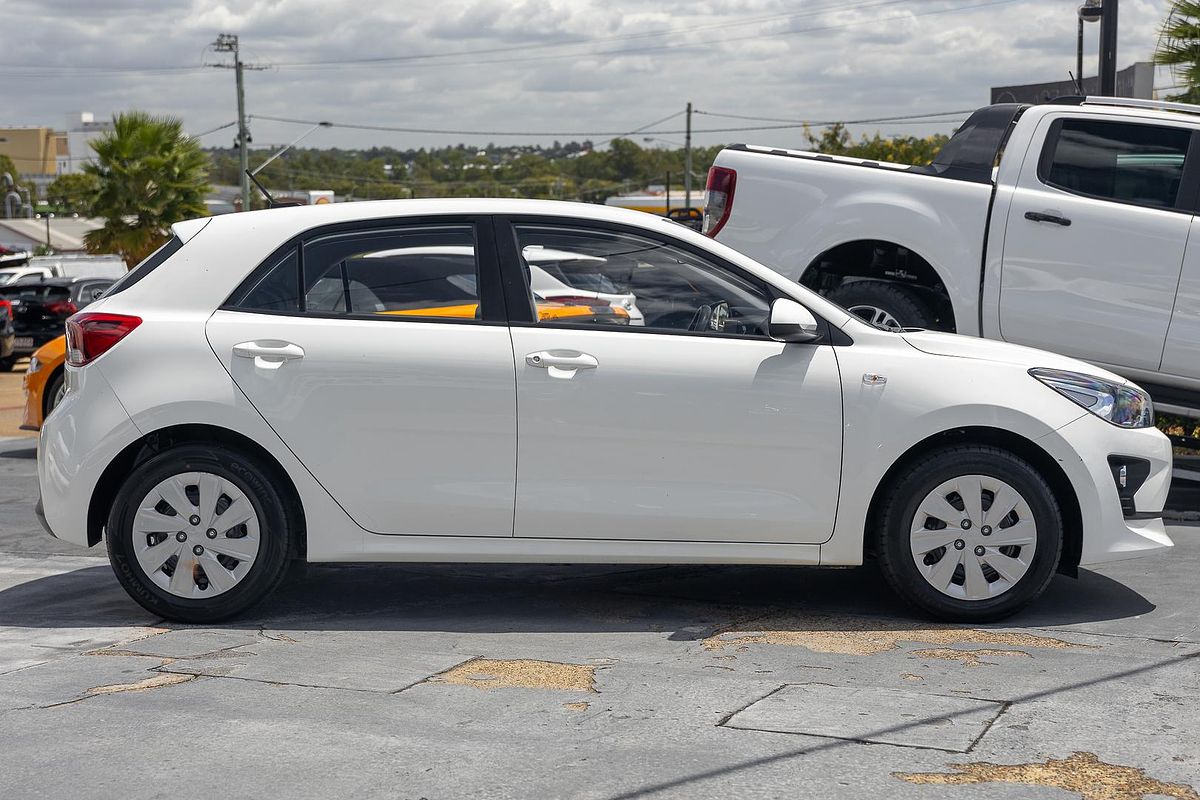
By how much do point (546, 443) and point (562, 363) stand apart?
34 cm

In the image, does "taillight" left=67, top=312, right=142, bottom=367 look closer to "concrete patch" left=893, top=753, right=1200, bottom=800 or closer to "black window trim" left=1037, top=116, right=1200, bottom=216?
"concrete patch" left=893, top=753, right=1200, bottom=800

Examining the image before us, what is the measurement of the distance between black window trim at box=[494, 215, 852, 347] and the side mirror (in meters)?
0.06

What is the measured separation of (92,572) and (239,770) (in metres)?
3.62

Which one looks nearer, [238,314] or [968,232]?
[238,314]

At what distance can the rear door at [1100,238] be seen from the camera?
828cm

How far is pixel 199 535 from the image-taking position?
5.95 meters

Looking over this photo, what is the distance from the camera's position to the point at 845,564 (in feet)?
19.8

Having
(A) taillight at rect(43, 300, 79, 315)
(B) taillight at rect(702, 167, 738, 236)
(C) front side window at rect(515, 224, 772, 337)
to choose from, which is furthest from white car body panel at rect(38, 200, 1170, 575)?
(A) taillight at rect(43, 300, 79, 315)

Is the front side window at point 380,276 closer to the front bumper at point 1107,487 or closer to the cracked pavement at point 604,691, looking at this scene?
the cracked pavement at point 604,691

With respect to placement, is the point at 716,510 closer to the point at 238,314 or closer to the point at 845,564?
the point at 845,564

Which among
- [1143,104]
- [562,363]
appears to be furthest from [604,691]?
[1143,104]

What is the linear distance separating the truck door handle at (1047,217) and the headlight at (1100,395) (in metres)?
2.37

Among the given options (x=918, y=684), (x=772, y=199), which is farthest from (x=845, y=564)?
(x=772, y=199)

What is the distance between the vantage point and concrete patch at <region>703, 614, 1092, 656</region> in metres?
5.67
